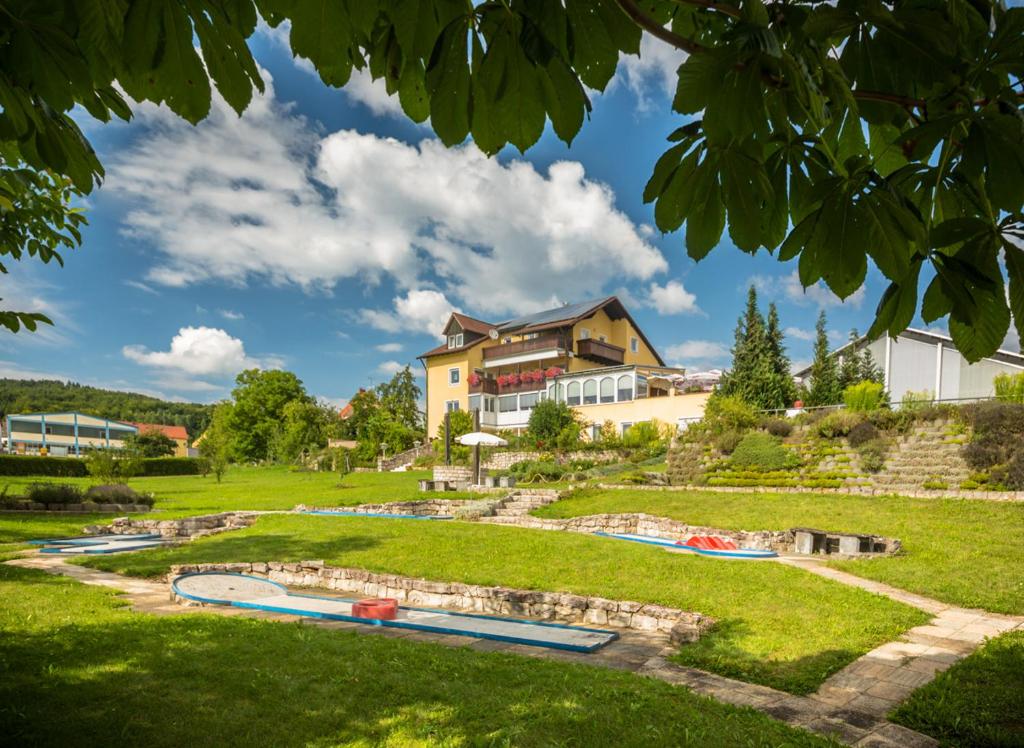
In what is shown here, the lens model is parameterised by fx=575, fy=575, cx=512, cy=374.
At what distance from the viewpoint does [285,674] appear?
17.4 feet

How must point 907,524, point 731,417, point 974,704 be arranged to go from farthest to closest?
point 731,417
point 907,524
point 974,704

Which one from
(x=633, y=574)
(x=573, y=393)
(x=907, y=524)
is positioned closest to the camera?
(x=633, y=574)

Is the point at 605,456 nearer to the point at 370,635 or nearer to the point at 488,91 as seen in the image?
the point at 370,635

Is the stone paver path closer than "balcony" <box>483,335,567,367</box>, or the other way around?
the stone paver path

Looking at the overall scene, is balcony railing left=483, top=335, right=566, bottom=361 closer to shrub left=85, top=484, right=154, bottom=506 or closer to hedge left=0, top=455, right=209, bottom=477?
hedge left=0, top=455, right=209, bottom=477

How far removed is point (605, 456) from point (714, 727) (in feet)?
84.3

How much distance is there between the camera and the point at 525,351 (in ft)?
144

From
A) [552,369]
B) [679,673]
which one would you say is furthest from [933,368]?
[679,673]

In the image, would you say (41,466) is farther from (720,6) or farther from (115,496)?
(720,6)

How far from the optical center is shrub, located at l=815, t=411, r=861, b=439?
64.8ft

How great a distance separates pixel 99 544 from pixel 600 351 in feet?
112

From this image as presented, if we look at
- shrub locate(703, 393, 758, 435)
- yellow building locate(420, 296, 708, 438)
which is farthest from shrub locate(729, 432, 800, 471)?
yellow building locate(420, 296, 708, 438)

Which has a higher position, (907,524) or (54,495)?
(907,524)

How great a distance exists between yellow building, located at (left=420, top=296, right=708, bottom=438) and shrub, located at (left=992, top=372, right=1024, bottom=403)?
1616cm
